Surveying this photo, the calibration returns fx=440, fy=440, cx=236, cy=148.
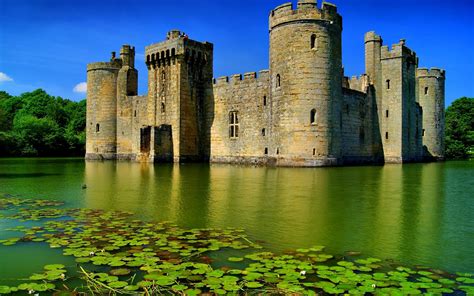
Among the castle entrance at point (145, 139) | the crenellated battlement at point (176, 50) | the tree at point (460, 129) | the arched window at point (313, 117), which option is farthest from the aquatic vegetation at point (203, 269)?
the tree at point (460, 129)

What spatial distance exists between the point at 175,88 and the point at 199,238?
2550 cm

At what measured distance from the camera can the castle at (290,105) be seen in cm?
2408

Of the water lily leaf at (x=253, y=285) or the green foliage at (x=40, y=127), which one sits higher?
the green foliage at (x=40, y=127)

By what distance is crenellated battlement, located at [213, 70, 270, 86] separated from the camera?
93.9 ft

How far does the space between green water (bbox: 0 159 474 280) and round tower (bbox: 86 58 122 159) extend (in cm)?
2332

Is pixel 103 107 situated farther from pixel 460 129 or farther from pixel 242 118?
pixel 460 129

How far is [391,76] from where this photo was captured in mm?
30562

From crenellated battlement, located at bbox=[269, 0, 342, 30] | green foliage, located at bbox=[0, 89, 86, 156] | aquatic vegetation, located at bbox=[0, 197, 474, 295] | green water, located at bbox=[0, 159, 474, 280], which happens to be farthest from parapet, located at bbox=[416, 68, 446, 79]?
green foliage, located at bbox=[0, 89, 86, 156]

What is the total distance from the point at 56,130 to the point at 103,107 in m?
18.8

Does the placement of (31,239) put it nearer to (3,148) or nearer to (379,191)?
(379,191)

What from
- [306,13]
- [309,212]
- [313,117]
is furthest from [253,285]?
[306,13]

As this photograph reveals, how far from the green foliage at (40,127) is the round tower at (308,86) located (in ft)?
119

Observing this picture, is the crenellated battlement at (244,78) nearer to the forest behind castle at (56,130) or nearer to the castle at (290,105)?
the castle at (290,105)

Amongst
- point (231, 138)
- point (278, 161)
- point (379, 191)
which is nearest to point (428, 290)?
point (379, 191)
